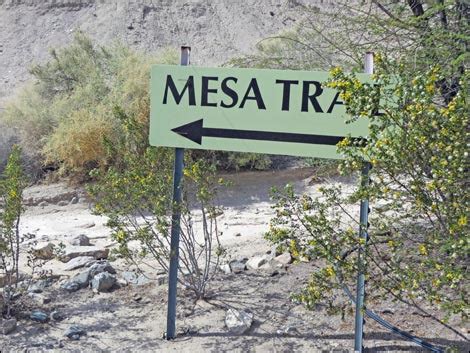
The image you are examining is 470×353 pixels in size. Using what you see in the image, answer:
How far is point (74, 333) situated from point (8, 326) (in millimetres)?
499

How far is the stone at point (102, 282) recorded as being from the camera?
5.29m

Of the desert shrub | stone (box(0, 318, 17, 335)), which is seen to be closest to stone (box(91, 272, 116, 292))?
the desert shrub

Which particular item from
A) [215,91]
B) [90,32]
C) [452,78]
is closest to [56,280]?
[215,91]

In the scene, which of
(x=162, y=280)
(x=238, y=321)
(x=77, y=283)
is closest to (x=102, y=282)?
(x=77, y=283)

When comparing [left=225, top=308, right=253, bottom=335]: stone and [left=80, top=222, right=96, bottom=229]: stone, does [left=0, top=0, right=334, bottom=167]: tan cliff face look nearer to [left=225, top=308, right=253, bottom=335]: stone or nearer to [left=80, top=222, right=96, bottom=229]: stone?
[left=80, top=222, right=96, bottom=229]: stone

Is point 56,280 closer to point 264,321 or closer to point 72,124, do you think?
point 264,321

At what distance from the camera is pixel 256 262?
5746 mm

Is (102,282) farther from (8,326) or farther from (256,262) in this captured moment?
(256,262)

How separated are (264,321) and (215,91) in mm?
1657

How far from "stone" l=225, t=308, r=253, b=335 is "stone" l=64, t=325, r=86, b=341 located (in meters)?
1.02

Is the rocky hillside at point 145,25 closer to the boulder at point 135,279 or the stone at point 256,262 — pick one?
the stone at point 256,262

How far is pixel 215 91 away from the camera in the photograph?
Result: 402cm

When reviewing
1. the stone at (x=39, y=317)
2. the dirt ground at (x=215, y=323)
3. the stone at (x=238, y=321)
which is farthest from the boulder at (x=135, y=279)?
the stone at (x=238, y=321)

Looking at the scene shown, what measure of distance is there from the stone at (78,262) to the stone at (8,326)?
4.81ft
